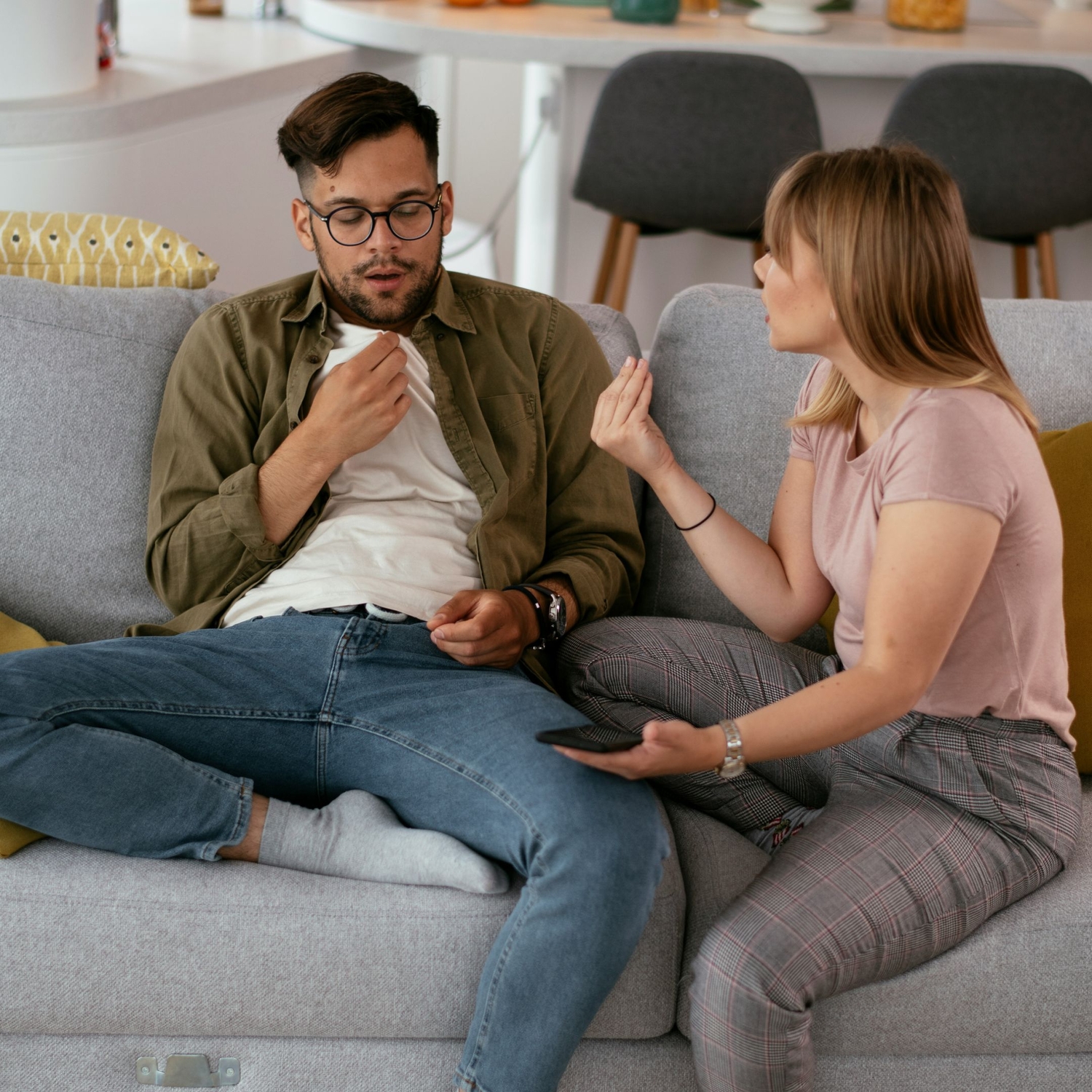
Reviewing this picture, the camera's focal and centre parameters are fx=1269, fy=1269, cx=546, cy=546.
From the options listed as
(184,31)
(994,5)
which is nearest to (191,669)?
(184,31)

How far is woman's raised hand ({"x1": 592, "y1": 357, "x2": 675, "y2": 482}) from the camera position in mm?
1394

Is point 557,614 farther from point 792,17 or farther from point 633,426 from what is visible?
point 792,17

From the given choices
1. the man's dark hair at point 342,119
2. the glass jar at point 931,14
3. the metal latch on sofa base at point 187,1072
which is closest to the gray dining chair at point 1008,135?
the glass jar at point 931,14

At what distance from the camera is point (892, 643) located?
116 cm

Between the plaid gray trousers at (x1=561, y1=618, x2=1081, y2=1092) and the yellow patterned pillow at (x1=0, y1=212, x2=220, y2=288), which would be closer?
the plaid gray trousers at (x1=561, y1=618, x2=1081, y2=1092)

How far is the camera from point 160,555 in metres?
1.58

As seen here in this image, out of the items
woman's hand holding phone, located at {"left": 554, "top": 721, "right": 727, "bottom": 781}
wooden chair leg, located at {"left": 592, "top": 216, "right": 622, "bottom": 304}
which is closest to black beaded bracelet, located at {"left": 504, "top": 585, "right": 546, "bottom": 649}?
woman's hand holding phone, located at {"left": 554, "top": 721, "right": 727, "bottom": 781}

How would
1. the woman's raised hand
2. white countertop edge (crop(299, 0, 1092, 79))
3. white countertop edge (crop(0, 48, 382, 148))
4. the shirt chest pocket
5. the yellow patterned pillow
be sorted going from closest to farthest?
the woman's raised hand
the shirt chest pocket
the yellow patterned pillow
white countertop edge (crop(0, 48, 382, 148))
white countertop edge (crop(299, 0, 1092, 79))

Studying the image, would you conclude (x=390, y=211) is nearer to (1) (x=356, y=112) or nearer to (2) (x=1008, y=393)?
(1) (x=356, y=112)

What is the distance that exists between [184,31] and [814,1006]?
127 inches

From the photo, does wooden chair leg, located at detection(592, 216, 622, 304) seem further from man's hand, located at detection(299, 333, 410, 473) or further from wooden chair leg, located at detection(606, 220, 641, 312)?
man's hand, located at detection(299, 333, 410, 473)

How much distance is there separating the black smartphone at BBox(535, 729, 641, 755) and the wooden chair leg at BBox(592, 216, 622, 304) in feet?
7.00

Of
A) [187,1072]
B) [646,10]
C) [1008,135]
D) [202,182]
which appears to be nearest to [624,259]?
[646,10]

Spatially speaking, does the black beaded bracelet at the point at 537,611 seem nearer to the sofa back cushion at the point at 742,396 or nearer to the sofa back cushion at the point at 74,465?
the sofa back cushion at the point at 742,396
